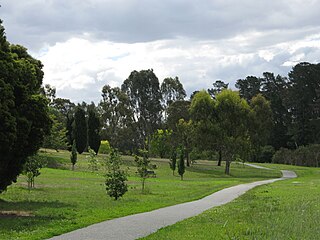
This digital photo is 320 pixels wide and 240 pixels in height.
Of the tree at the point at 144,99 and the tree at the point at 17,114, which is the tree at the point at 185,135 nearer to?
the tree at the point at 144,99

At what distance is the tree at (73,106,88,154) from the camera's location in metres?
75.7

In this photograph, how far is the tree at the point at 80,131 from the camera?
7571cm

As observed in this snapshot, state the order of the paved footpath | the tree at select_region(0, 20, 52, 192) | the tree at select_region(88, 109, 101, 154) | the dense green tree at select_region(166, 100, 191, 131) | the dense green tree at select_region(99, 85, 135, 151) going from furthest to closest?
the dense green tree at select_region(99, 85, 135, 151) < the tree at select_region(88, 109, 101, 154) < the dense green tree at select_region(166, 100, 191, 131) < the tree at select_region(0, 20, 52, 192) < the paved footpath

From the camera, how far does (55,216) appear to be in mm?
16469

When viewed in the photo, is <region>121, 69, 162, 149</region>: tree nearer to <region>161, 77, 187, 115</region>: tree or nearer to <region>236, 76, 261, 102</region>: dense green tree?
<region>161, 77, 187, 115</region>: tree

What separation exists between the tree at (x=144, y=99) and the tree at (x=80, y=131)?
1442cm

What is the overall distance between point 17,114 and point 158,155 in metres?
65.7

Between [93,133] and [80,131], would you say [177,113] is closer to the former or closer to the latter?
[93,133]

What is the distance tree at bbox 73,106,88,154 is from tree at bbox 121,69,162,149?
47.3ft

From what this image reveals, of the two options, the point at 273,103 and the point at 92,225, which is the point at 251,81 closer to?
the point at 273,103

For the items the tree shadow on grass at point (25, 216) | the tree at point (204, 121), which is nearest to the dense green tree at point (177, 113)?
the tree at point (204, 121)

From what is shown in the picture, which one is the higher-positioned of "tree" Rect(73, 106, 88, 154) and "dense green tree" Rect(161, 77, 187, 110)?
"dense green tree" Rect(161, 77, 187, 110)

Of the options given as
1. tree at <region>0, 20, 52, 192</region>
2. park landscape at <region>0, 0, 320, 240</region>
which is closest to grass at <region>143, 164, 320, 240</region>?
park landscape at <region>0, 0, 320, 240</region>

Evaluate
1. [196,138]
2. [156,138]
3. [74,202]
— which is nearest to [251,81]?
[156,138]
